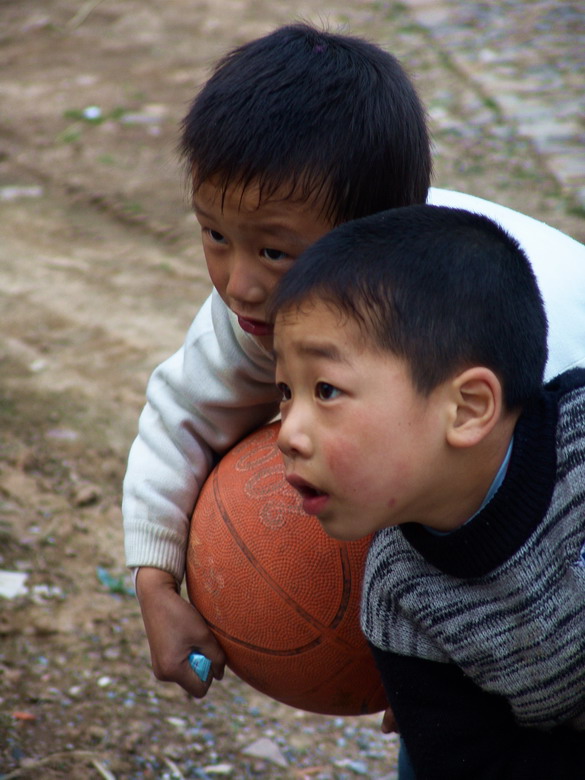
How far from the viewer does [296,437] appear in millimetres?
1878

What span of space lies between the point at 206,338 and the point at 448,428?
1132mm

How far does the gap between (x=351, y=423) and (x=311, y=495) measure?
181mm

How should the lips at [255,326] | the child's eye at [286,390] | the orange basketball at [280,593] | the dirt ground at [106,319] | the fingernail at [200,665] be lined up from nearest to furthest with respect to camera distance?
the child's eye at [286,390]
the lips at [255,326]
the orange basketball at [280,593]
the fingernail at [200,665]
the dirt ground at [106,319]

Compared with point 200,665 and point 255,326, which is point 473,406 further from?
point 200,665

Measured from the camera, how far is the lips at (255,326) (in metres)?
2.42

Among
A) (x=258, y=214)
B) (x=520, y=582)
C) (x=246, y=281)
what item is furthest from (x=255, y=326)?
(x=520, y=582)

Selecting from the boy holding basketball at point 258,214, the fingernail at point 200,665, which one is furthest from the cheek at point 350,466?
the fingernail at point 200,665

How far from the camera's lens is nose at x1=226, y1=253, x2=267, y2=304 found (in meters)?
2.35

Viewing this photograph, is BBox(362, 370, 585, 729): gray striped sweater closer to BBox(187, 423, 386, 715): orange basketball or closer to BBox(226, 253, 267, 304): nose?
BBox(187, 423, 386, 715): orange basketball

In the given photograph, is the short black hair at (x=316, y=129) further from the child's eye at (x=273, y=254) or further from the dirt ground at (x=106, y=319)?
the dirt ground at (x=106, y=319)

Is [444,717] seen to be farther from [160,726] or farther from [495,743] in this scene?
[160,726]

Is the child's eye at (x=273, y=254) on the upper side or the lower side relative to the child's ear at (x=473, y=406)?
lower

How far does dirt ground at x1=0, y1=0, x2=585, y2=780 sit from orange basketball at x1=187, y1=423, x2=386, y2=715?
797 millimetres

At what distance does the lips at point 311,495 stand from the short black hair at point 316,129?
680 mm
